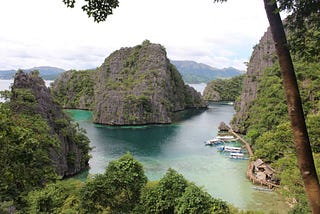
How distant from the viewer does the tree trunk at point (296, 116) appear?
432 centimetres

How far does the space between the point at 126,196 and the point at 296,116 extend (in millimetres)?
13022

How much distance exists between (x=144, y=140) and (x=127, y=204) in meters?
30.5

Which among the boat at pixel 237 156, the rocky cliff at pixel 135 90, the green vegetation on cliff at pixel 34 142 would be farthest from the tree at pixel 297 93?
the rocky cliff at pixel 135 90

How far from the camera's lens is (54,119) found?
95.4 ft

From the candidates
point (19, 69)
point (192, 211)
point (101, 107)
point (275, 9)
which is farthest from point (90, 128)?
point (275, 9)

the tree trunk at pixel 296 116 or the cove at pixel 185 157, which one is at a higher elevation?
the tree trunk at pixel 296 116

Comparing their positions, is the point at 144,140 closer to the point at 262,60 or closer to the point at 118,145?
the point at 118,145

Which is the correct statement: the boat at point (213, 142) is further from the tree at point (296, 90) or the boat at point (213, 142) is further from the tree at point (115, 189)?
the tree at point (296, 90)

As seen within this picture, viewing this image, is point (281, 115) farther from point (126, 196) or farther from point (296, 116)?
point (296, 116)

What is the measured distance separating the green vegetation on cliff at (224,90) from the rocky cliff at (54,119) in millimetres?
91847

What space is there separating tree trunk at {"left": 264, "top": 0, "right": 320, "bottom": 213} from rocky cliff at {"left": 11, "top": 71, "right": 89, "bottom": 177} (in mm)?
22523

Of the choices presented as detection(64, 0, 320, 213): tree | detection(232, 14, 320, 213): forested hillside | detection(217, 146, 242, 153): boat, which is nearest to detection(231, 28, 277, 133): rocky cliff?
detection(232, 14, 320, 213): forested hillside

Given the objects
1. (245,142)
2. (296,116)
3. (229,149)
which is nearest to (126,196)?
(296,116)

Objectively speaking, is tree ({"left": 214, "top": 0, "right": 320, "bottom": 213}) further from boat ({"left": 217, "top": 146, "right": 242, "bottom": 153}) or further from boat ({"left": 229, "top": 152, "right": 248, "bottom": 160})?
boat ({"left": 217, "top": 146, "right": 242, "bottom": 153})
